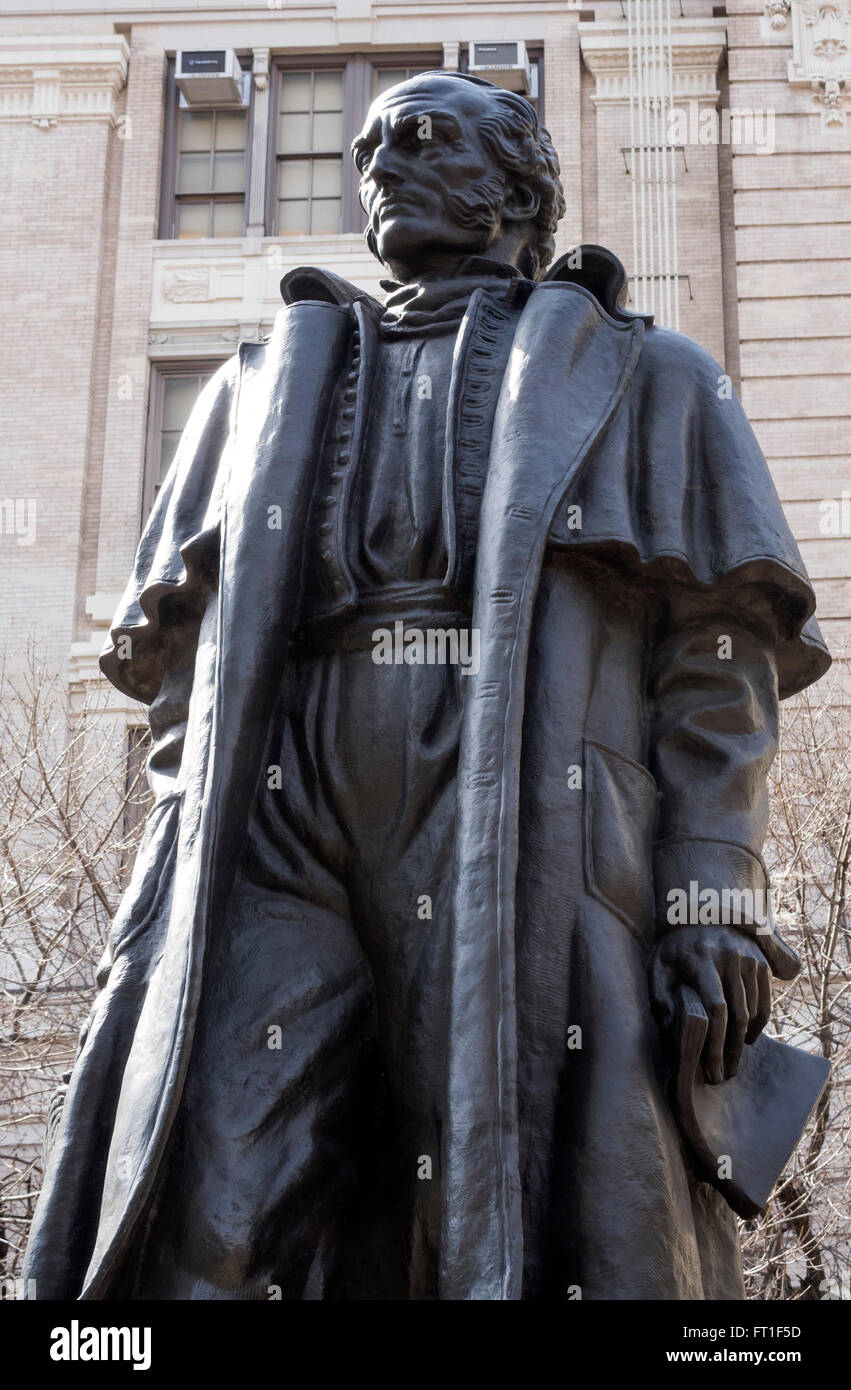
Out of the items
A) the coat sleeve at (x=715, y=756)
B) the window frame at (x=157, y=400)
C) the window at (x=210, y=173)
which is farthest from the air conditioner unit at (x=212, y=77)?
the coat sleeve at (x=715, y=756)

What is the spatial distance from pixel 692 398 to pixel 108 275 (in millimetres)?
21841

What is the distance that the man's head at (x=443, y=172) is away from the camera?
4.79 meters

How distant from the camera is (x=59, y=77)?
26.1 meters

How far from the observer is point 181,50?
2623cm

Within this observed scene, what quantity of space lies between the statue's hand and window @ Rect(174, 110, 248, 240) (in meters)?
22.4

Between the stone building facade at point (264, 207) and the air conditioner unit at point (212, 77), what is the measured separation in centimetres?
19

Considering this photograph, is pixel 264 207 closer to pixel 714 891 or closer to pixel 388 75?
pixel 388 75

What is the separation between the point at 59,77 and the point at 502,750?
24108mm

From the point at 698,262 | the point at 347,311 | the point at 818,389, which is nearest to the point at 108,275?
the point at 698,262

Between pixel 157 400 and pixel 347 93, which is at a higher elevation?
pixel 347 93

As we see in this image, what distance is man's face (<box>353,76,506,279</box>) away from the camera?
479 centimetres

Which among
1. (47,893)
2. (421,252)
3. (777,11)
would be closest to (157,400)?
(777,11)

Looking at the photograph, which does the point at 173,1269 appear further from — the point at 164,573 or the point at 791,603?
the point at 791,603
